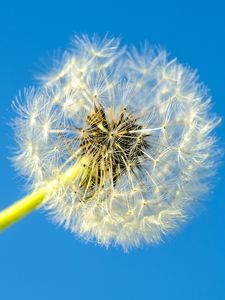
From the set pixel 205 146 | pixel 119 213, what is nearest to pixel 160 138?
pixel 205 146

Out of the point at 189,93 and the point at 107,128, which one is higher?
the point at 189,93

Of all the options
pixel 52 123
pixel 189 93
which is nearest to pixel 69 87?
pixel 52 123

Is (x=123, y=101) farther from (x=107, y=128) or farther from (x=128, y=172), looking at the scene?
(x=128, y=172)

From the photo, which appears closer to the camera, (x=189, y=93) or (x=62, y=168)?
(x=62, y=168)

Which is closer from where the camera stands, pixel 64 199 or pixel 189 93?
pixel 64 199

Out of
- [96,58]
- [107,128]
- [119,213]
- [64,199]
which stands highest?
[96,58]

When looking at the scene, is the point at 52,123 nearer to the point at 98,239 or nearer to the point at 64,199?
the point at 64,199
